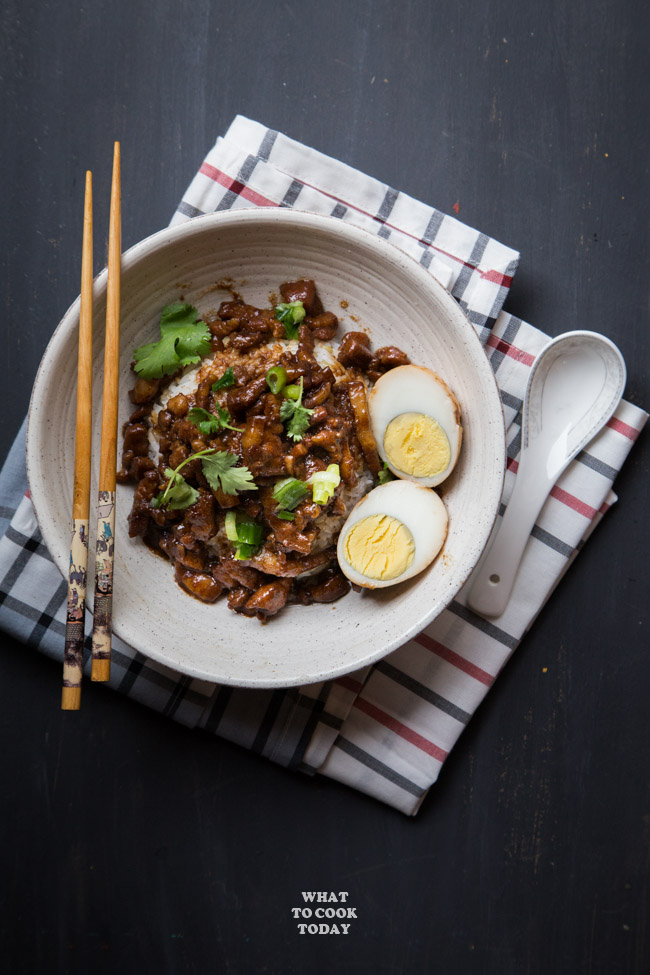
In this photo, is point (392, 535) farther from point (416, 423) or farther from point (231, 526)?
point (231, 526)

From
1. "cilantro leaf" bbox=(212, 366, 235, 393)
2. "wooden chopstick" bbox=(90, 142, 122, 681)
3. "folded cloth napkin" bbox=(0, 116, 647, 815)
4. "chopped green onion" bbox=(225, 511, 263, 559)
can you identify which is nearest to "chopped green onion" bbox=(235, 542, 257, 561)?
"chopped green onion" bbox=(225, 511, 263, 559)

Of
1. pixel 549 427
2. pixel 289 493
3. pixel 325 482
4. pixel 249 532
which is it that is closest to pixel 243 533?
→ pixel 249 532

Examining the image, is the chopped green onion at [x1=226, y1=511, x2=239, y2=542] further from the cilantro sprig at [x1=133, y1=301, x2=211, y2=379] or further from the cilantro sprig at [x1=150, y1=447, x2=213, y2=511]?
the cilantro sprig at [x1=133, y1=301, x2=211, y2=379]

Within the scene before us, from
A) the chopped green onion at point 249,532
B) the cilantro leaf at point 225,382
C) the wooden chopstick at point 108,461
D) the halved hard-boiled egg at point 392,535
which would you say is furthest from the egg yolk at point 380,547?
the wooden chopstick at point 108,461

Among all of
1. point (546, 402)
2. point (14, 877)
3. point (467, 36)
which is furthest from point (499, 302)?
point (14, 877)

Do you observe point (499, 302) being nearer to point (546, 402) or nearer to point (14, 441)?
point (546, 402)

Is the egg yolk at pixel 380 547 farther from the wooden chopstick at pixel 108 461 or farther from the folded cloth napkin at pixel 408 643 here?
the wooden chopstick at pixel 108 461
